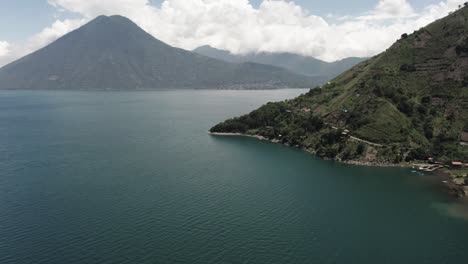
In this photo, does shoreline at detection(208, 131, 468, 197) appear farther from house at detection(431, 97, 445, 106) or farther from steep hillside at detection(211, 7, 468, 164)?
house at detection(431, 97, 445, 106)

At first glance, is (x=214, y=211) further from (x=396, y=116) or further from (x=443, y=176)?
(x=396, y=116)

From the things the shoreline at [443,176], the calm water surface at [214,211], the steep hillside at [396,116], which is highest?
the steep hillside at [396,116]

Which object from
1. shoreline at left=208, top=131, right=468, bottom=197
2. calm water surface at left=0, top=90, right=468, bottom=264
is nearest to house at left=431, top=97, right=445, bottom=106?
shoreline at left=208, top=131, right=468, bottom=197

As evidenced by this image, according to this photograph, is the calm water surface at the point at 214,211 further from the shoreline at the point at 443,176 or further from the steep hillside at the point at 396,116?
the steep hillside at the point at 396,116

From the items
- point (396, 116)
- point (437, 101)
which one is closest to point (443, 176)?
point (396, 116)

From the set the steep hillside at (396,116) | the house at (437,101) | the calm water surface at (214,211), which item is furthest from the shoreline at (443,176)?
the house at (437,101)

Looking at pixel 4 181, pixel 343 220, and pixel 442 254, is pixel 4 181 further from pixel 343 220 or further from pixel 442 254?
pixel 442 254

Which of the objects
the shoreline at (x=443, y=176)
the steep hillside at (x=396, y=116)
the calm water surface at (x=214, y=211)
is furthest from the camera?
the steep hillside at (x=396, y=116)
